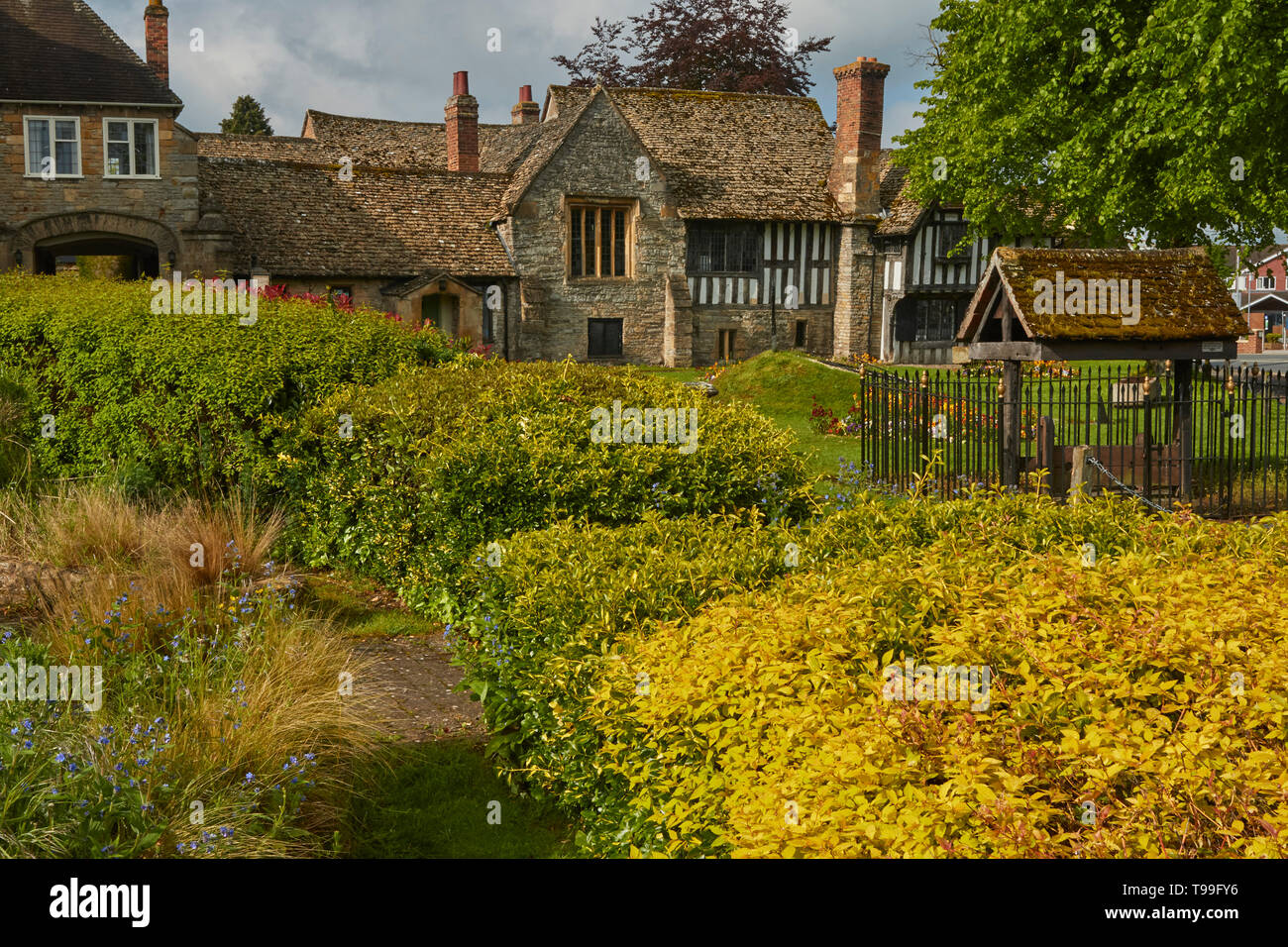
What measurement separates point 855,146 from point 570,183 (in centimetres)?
895

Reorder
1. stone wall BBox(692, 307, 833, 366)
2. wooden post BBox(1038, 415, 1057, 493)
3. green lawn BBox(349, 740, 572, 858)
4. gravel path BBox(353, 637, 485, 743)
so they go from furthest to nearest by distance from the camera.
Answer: stone wall BBox(692, 307, 833, 366)
wooden post BBox(1038, 415, 1057, 493)
gravel path BBox(353, 637, 485, 743)
green lawn BBox(349, 740, 572, 858)

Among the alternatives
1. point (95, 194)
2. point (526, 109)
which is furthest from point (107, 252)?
point (526, 109)

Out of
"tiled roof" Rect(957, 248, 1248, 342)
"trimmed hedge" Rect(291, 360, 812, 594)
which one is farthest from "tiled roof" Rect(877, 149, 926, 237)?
"trimmed hedge" Rect(291, 360, 812, 594)

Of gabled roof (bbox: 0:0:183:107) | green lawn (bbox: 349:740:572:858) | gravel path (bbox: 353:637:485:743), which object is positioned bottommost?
green lawn (bbox: 349:740:572:858)

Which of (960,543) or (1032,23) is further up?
(1032,23)

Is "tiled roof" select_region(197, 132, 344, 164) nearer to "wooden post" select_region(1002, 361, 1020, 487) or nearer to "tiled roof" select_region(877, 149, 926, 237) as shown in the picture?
"tiled roof" select_region(877, 149, 926, 237)

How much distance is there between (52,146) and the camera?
26906 mm

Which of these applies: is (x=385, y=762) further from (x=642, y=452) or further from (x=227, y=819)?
(x=642, y=452)

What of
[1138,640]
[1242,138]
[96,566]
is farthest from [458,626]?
[1242,138]

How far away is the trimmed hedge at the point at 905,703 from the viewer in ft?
11.4

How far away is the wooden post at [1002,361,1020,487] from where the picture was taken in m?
12.7

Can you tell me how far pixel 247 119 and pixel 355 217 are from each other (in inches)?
1692

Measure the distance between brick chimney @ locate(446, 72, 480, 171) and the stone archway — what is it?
40.7ft

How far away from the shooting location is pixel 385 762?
6.31m
